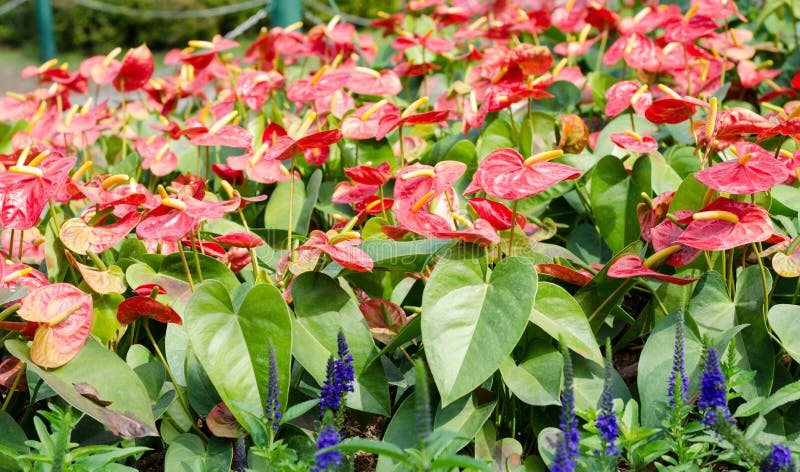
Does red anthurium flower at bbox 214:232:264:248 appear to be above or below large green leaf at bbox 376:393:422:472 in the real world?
above

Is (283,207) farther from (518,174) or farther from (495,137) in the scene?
(518,174)

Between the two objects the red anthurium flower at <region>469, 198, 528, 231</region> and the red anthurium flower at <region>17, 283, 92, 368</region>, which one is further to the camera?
the red anthurium flower at <region>469, 198, 528, 231</region>

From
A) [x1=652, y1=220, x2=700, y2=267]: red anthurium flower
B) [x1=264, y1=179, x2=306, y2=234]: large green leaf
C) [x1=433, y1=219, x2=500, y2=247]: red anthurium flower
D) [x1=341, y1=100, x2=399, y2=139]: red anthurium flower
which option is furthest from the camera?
[x1=264, y1=179, x2=306, y2=234]: large green leaf

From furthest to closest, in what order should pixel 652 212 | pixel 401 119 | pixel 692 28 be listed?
1. pixel 692 28
2. pixel 401 119
3. pixel 652 212

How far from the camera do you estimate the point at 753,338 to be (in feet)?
5.14

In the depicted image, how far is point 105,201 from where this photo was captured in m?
1.66

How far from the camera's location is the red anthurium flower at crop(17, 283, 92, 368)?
4.50 ft

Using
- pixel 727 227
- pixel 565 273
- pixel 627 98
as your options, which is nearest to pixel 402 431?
pixel 565 273

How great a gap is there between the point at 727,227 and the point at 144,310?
989 millimetres

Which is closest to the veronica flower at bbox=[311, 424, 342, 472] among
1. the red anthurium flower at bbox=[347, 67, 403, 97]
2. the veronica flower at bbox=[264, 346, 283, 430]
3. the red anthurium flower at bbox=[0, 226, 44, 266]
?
the veronica flower at bbox=[264, 346, 283, 430]

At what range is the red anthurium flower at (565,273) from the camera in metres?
1.62

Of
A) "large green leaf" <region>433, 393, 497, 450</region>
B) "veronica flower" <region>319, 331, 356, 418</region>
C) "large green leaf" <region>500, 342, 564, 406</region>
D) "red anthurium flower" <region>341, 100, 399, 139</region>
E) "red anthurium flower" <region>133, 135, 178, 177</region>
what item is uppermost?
"red anthurium flower" <region>341, 100, 399, 139</region>

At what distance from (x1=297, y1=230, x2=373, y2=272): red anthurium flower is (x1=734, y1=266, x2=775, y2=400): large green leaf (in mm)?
676

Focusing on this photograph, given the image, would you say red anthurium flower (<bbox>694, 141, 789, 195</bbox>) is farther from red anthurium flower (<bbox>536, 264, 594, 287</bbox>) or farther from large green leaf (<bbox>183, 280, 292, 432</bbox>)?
large green leaf (<bbox>183, 280, 292, 432</bbox>)
